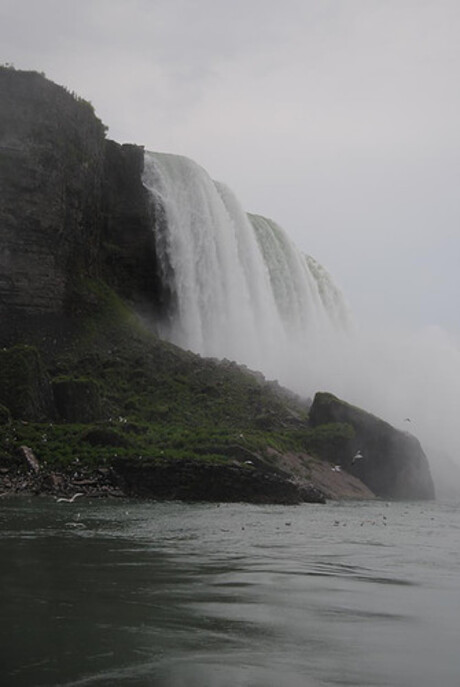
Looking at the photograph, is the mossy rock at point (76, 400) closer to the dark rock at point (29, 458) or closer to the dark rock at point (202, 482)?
the dark rock at point (29, 458)

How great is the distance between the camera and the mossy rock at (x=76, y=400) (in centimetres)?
3775

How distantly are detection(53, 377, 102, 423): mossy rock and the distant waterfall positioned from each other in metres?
18.1

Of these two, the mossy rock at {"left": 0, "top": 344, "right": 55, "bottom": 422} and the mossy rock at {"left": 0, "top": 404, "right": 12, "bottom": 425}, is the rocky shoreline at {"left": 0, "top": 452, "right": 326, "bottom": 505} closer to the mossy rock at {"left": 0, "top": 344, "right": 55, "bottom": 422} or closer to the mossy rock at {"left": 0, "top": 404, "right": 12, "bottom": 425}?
the mossy rock at {"left": 0, "top": 404, "right": 12, "bottom": 425}

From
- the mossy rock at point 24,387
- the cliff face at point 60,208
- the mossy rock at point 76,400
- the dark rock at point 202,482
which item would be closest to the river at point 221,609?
the dark rock at point 202,482

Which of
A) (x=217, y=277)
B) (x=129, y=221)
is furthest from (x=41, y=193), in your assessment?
(x=217, y=277)

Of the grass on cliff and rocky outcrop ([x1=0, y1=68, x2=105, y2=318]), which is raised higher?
rocky outcrop ([x1=0, y1=68, x2=105, y2=318])

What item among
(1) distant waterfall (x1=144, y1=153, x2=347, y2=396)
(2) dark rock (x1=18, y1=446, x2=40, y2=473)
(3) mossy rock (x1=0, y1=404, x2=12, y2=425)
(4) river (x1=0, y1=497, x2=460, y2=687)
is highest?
(1) distant waterfall (x1=144, y1=153, x2=347, y2=396)

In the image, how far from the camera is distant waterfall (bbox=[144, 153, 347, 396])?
189 feet

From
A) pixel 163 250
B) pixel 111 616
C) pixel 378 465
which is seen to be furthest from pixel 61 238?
pixel 111 616

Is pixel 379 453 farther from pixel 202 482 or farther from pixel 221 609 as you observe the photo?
pixel 221 609

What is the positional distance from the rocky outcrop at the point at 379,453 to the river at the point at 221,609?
95.4 feet

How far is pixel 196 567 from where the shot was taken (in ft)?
39.3

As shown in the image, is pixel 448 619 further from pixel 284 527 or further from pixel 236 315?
pixel 236 315

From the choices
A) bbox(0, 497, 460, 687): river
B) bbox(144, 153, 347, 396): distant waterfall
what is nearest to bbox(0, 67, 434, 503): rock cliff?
bbox(144, 153, 347, 396): distant waterfall
